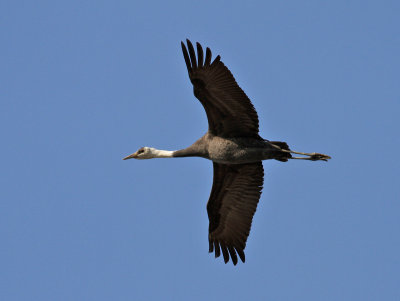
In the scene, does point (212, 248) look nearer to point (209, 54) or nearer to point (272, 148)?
point (272, 148)

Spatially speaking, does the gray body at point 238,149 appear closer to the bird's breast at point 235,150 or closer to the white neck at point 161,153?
the bird's breast at point 235,150

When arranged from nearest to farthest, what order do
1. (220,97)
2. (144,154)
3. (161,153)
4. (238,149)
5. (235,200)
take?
(220,97) < (238,149) < (235,200) < (161,153) < (144,154)

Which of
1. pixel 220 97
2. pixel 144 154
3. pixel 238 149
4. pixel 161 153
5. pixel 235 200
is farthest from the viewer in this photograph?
pixel 144 154

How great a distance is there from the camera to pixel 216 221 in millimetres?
19219

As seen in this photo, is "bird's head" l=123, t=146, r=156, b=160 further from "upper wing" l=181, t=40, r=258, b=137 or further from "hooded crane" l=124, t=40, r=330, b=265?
"upper wing" l=181, t=40, r=258, b=137

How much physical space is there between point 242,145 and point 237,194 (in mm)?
1783

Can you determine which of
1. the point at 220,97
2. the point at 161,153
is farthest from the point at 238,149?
the point at 161,153

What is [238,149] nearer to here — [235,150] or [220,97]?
[235,150]

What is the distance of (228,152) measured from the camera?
58.4ft

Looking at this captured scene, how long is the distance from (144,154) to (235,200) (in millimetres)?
2875

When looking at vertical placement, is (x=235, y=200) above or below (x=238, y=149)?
below

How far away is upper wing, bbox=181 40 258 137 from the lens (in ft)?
55.4

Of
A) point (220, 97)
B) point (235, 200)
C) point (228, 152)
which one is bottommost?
point (235, 200)

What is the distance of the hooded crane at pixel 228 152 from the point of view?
17.0 metres
